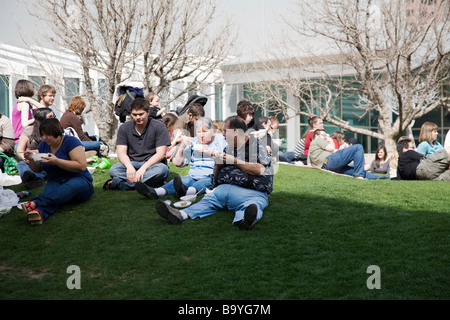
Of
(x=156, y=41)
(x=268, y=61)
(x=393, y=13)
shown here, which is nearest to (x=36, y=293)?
(x=156, y=41)

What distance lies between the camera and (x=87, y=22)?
43.3 ft

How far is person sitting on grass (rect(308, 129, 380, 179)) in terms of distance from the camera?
9.17 metres

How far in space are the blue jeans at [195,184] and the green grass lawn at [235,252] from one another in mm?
368

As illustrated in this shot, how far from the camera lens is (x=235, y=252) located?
4.46 metres

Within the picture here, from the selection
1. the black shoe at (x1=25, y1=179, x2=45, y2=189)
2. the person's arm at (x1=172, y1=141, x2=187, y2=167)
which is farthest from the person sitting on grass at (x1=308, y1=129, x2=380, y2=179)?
the black shoe at (x1=25, y1=179, x2=45, y2=189)

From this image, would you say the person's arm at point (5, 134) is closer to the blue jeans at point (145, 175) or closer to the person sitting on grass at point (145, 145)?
the blue jeans at point (145, 175)

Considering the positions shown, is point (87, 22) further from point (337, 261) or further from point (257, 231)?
point (337, 261)

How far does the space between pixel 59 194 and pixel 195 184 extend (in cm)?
180

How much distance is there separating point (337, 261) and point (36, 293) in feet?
8.10

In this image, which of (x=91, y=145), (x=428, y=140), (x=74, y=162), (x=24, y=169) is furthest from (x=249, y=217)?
(x=428, y=140)

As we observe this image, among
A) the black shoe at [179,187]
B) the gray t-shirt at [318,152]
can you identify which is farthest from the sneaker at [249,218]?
the gray t-shirt at [318,152]

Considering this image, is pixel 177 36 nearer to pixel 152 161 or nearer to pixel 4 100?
pixel 4 100

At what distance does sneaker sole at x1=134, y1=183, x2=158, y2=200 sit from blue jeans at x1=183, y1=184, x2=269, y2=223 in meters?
1.01

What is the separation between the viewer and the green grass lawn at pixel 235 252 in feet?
12.2
